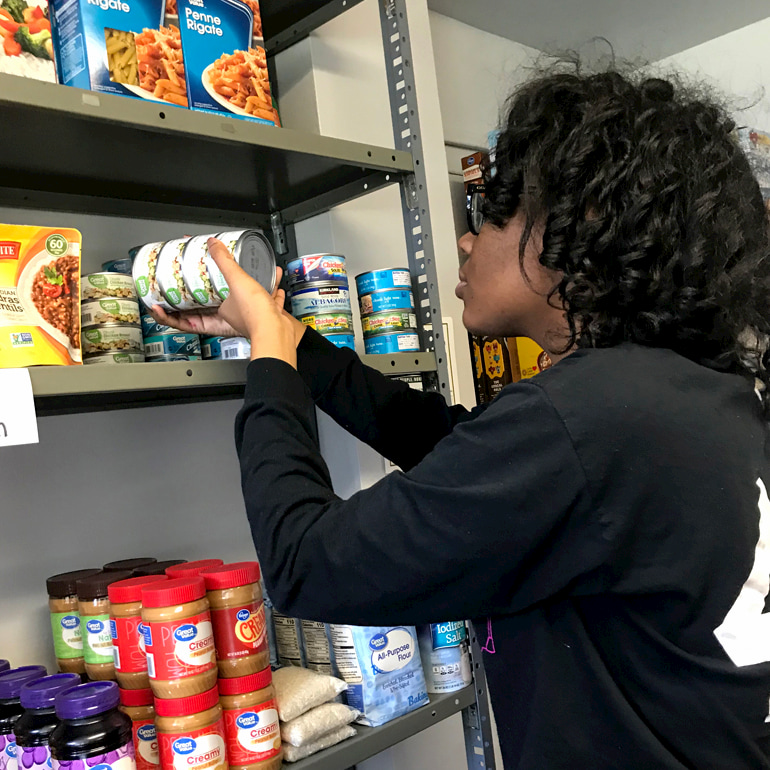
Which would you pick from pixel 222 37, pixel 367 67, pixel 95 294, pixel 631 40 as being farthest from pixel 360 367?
pixel 631 40

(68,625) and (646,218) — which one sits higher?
(646,218)

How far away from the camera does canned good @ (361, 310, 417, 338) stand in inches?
55.6

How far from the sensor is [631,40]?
3104mm

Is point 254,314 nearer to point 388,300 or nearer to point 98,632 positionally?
point 388,300

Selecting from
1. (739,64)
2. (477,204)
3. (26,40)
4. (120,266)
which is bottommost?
(120,266)

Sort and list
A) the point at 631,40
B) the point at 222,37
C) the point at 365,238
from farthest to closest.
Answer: the point at 631,40 < the point at 365,238 < the point at 222,37

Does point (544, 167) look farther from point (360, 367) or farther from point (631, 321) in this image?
point (360, 367)

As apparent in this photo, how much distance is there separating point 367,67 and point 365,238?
427mm

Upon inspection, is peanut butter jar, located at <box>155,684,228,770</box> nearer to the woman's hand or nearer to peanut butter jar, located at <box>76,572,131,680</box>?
peanut butter jar, located at <box>76,572,131,680</box>

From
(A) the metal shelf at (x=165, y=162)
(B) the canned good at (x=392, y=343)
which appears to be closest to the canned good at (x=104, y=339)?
(A) the metal shelf at (x=165, y=162)

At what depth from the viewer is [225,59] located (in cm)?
125

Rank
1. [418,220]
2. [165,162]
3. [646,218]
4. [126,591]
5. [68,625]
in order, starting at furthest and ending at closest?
[418,220] < [165,162] < [68,625] < [126,591] < [646,218]

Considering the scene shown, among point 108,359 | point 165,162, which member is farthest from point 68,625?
point 165,162

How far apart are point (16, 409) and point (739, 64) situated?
3079mm
